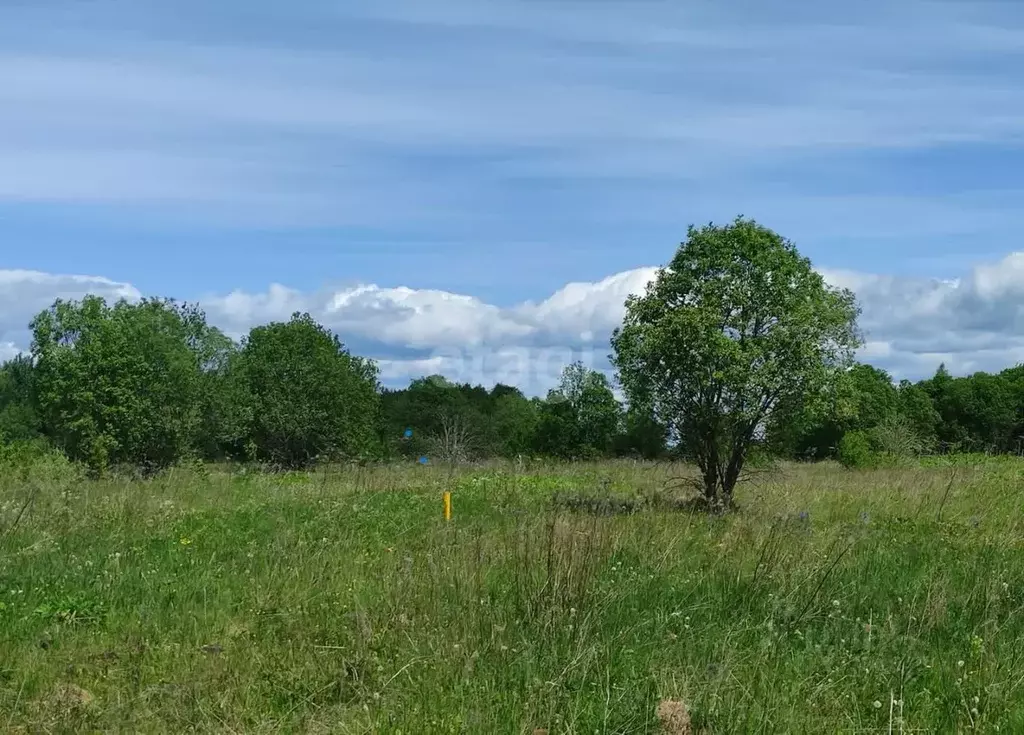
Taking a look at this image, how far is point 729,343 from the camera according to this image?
10672mm

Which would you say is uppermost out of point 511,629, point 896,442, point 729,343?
point 729,343

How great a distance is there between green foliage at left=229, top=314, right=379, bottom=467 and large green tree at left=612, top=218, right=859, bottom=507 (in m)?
30.4

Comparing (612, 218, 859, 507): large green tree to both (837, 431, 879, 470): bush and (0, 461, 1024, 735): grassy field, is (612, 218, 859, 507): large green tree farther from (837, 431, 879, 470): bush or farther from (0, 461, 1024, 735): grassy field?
(837, 431, 879, 470): bush

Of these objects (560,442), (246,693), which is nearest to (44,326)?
(560,442)

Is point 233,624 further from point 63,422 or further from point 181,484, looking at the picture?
point 63,422

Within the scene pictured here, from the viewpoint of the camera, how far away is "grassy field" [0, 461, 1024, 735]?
419 cm

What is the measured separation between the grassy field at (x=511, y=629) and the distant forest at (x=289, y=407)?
19999 mm

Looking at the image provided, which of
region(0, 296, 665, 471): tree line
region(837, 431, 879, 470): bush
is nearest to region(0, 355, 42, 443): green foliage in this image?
region(0, 296, 665, 471): tree line

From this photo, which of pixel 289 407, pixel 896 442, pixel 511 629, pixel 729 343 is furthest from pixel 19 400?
pixel 511 629

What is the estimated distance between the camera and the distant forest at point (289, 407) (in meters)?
40.7

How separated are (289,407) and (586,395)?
745 inches

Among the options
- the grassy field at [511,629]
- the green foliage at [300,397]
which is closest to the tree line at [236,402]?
the green foliage at [300,397]

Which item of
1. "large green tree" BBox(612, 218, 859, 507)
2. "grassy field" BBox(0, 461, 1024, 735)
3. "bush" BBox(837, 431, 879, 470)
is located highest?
"large green tree" BBox(612, 218, 859, 507)

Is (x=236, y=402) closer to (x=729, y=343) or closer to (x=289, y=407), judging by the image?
(x=289, y=407)
